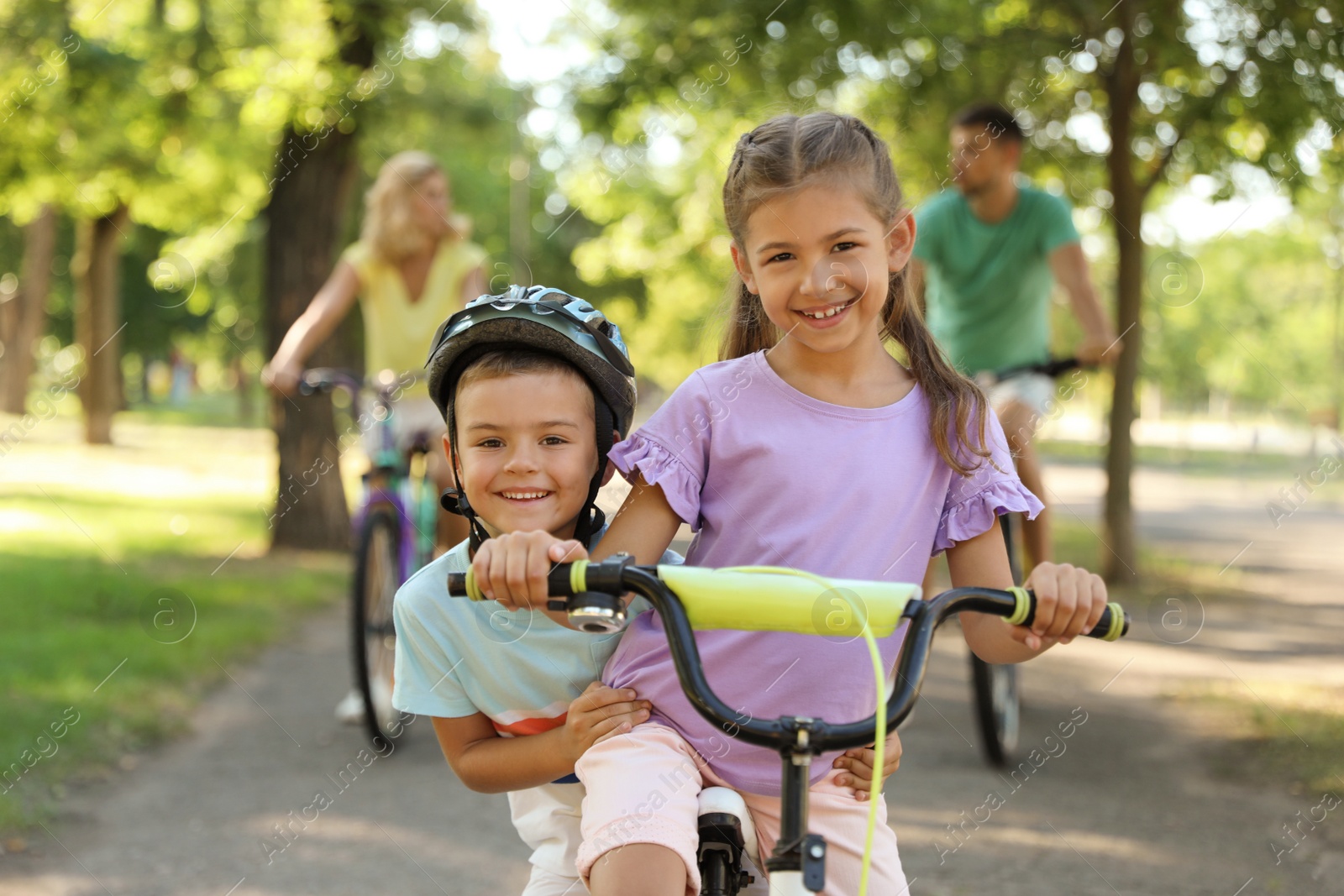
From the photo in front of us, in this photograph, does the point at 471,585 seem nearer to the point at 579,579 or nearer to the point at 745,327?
the point at 579,579

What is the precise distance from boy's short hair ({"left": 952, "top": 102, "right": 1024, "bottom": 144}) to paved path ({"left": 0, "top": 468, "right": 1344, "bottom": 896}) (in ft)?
8.63

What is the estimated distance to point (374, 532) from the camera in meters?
5.62

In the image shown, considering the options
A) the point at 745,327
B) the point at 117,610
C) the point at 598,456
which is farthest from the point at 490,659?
the point at 117,610

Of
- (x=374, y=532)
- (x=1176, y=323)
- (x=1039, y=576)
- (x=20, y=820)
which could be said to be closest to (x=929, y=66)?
(x=374, y=532)

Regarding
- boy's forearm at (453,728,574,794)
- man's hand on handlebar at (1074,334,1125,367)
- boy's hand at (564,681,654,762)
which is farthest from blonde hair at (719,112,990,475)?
man's hand on handlebar at (1074,334,1125,367)

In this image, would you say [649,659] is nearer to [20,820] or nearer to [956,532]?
[956,532]

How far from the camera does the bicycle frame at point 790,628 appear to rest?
168 centimetres

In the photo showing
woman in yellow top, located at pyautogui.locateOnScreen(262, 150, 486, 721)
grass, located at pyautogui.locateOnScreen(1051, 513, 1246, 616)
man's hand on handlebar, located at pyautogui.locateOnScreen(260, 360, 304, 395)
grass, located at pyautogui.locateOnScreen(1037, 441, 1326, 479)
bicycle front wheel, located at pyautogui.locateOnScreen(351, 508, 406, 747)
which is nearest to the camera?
bicycle front wheel, located at pyautogui.locateOnScreen(351, 508, 406, 747)

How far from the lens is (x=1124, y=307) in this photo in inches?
421

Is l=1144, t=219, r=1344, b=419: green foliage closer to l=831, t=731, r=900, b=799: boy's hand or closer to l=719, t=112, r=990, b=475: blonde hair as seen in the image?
l=719, t=112, r=990, b=475: blonde hair

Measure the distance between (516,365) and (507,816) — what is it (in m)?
2.86

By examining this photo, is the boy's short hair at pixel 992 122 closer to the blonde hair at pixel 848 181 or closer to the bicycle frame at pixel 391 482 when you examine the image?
the bicycle frame at pixel 391 482

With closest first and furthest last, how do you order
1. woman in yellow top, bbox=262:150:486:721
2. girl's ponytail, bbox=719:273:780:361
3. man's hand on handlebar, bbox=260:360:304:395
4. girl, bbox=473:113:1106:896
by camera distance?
girl, bbox=473:113:1106:896, girl's ponytail, bbox=719:273:780:361, man's hand on handlebar, bbox=260:360:304:395, woman in yellow top, bbox=262:150:486:721

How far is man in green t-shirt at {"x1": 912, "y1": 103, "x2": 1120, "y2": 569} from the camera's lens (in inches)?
219
